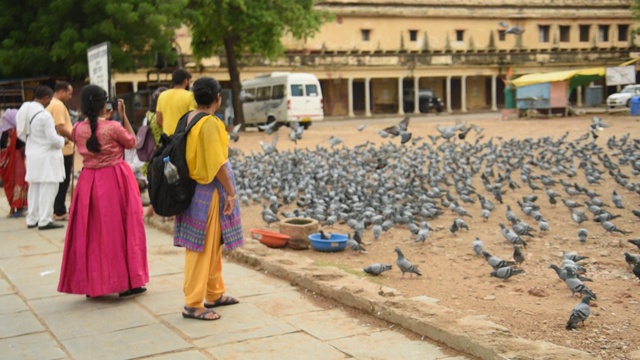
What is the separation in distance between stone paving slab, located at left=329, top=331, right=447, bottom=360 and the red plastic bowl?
2966 mm

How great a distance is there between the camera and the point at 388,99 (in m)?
44.8

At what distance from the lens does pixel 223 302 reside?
5.08 m

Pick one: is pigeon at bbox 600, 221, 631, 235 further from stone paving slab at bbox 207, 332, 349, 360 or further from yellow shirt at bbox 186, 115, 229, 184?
yellow shirt at bbox 186, 115, 229, 184

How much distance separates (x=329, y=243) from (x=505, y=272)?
1.91 meters

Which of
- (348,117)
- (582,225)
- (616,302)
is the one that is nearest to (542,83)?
(348,117)

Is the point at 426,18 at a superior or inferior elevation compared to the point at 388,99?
superior

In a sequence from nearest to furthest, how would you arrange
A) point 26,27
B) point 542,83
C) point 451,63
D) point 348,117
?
point 26,27
point 542,83
point 348,117
point 451,63

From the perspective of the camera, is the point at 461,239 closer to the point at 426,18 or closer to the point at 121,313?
the point at 121,313

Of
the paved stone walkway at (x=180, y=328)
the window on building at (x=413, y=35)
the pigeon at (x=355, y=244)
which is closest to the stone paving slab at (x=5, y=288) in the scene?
the paved stone walkway at (x=180, y=328)

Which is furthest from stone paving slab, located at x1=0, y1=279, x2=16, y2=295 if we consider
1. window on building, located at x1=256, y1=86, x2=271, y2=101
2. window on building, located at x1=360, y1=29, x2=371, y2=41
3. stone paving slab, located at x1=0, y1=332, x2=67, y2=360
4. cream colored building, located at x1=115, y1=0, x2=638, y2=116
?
window on building, located at x1=360, y1=29, x2=371, y2=41

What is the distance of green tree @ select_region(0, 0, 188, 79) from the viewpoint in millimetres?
18719

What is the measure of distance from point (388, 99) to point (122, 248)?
4033 cm

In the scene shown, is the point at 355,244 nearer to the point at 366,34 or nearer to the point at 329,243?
the point at 329,243

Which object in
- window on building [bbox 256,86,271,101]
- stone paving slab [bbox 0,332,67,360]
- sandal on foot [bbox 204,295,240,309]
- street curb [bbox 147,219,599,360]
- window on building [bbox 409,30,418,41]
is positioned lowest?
stone paving slab [bbox 0,332,67,360]
